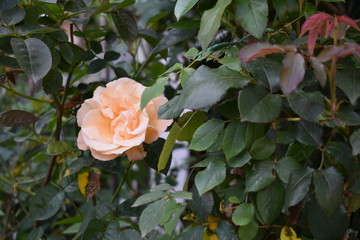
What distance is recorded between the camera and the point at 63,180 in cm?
110

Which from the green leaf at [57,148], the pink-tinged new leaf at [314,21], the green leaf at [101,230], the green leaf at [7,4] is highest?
the pink-tinged new leaf at [314,21]

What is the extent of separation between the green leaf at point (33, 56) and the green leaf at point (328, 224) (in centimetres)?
46

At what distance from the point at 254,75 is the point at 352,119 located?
0.43 ft

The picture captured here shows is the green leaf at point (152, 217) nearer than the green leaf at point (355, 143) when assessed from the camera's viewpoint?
No

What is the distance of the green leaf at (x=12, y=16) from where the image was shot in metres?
0.85

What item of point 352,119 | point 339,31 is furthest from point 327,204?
point 339,31

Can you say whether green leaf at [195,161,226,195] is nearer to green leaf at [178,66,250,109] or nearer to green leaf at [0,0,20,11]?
green leaf at [178,66,250,109]

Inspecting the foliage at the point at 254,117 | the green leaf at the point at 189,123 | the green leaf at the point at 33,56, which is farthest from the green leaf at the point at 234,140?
the green leaf at the point at 33,56

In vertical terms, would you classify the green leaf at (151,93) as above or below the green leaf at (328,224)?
above

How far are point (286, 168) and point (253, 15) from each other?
22 centimetres

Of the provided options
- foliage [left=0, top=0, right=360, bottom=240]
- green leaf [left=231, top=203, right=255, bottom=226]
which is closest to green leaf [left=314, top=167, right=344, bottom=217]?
foliage [left=0, top=0, right=360, bottom=240]

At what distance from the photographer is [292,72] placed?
564 mm

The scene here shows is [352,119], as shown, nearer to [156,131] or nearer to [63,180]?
[156,131]

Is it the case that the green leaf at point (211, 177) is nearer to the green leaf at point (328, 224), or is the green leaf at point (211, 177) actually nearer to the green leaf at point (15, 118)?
the green leaf at point (328, 224)
